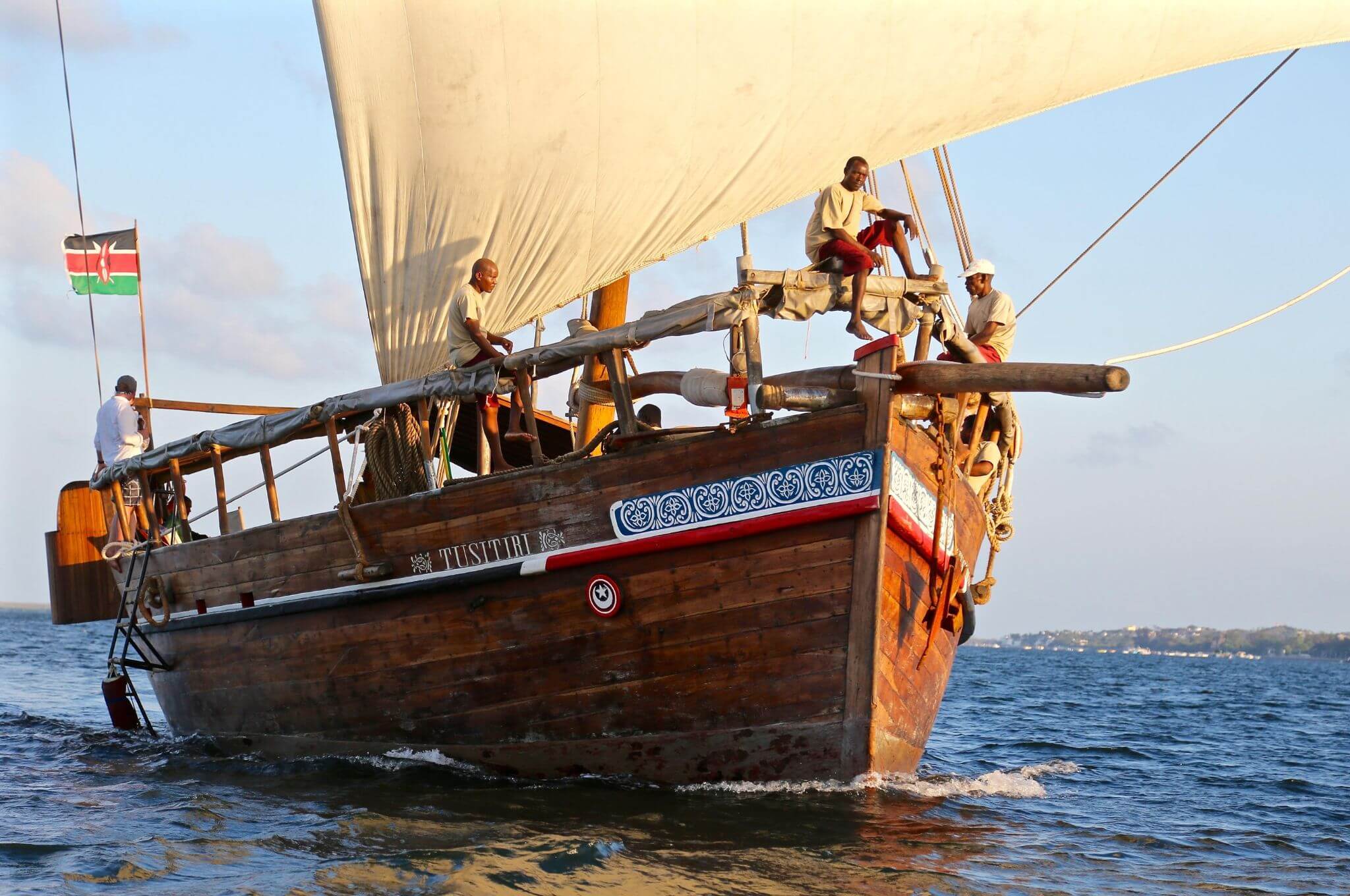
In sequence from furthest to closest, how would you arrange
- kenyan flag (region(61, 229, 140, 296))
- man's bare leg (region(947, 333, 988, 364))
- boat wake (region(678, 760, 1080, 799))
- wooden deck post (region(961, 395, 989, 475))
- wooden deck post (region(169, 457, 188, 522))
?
kenyan flag (region(61, 229, 140, 296)), wooden deck post (region(169, 457, 188, 522)), wooden deck post (region(961, 395, 989, 475)), man's bare leg (region(947, 333, 988, 364)), boat wake (region(678, 760, 1080, 799))

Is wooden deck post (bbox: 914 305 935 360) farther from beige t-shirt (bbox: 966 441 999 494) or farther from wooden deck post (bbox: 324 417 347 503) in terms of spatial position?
wooden deck post (bbox: 324 417 347 503)

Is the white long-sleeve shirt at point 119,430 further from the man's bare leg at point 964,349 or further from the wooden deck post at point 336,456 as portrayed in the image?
the man's bare leg at point 964,349

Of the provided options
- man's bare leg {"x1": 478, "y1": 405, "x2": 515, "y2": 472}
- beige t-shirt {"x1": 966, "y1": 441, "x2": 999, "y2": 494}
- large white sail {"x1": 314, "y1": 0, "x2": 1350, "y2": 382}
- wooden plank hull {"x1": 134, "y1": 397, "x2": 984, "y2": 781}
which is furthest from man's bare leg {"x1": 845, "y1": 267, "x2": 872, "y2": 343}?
large white sail {"x1": 314, "y1": 0, "x2": 1350, "y2": 382}

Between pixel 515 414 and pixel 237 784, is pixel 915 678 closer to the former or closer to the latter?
pixel 515 414

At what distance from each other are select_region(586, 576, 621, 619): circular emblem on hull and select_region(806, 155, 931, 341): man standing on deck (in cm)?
202

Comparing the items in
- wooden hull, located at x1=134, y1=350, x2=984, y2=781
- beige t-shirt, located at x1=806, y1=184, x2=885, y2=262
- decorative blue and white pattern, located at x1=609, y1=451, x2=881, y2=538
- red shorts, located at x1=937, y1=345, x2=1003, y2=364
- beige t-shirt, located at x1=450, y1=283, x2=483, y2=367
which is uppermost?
beige t-shirt, located at x1=806, y1=184, x2=885, y2=262

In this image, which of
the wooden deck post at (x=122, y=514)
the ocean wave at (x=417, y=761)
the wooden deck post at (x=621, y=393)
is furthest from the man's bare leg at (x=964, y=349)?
Answer: the wooden deck post at (x=122, y=514)

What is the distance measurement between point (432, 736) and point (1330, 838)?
5454 millimetres

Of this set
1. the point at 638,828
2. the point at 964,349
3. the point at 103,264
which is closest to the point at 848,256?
the point at 964,349

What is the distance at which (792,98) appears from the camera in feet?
35.6

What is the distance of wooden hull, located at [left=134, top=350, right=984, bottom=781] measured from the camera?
700cm

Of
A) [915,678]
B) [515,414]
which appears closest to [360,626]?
[515,414]

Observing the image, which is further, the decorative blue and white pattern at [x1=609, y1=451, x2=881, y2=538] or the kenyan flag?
the kenyan flag

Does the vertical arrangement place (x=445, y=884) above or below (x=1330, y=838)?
above
